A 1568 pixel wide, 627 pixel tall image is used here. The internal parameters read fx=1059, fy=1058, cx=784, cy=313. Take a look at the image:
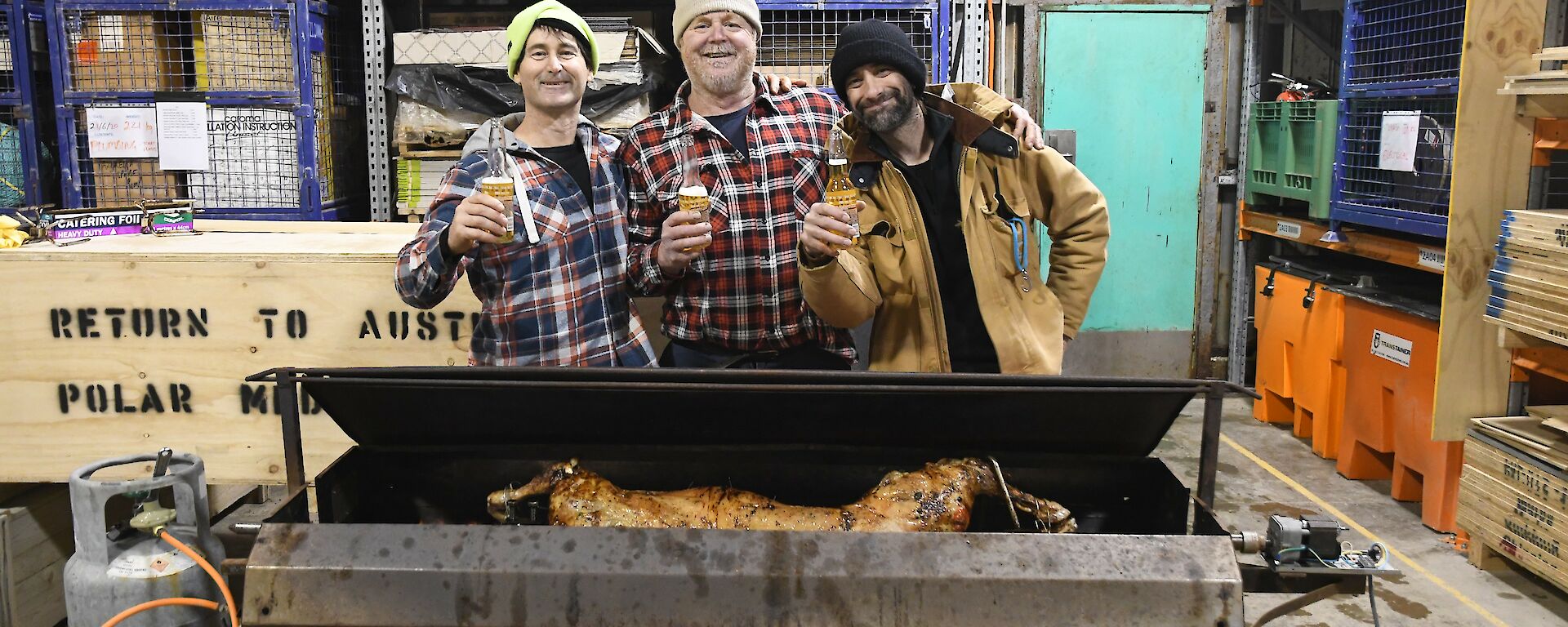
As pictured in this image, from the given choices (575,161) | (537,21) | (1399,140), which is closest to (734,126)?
(575,161)

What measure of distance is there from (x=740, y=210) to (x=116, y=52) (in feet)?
12.3

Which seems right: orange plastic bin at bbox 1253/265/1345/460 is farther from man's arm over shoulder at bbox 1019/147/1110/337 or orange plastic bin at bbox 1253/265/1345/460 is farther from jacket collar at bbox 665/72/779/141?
jacket collar at bbox 665/72/779/141

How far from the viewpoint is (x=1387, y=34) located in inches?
189

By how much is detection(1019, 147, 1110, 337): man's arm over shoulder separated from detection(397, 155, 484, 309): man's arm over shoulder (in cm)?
134

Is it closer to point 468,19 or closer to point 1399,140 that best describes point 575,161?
point 468,19

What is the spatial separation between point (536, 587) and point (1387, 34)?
4.72 meters

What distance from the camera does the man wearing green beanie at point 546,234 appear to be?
242 centimetres

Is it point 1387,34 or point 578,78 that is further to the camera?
point 1387,34

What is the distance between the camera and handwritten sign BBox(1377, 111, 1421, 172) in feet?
14.6

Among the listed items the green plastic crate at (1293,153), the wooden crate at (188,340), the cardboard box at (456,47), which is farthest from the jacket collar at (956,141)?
the green plastic crate at (1293,153)

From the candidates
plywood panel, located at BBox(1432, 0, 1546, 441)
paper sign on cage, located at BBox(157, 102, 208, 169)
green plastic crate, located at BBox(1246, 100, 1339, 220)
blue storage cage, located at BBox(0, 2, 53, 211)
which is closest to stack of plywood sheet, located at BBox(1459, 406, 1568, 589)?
plywood panel, located at BBox(1432, 0, 1546, 441)

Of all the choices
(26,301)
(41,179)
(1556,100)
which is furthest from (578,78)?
(41,179)

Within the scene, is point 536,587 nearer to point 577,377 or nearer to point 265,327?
point 577,377

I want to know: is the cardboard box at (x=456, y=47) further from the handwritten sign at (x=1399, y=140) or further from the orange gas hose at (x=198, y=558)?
the handwritten sign at (x=1399, y=140)
